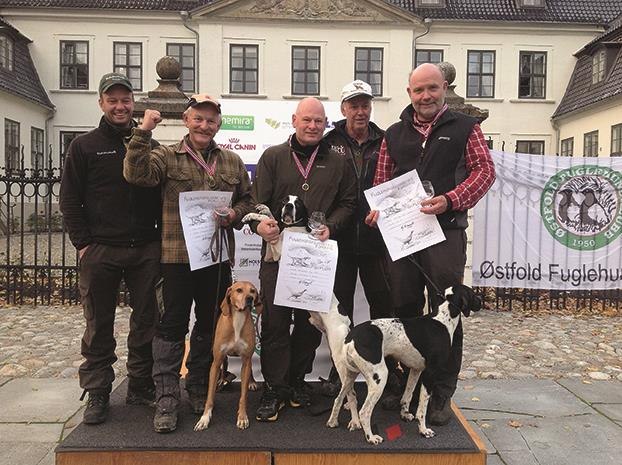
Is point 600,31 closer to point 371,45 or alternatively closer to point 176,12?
point 371,45

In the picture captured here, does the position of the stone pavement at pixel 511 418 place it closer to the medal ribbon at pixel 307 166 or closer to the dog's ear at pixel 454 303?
the dog's ear at pixel 454 303

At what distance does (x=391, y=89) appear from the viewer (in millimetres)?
27312

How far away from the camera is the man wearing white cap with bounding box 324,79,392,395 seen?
13.3 feet

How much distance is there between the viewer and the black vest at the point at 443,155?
359 centimetres

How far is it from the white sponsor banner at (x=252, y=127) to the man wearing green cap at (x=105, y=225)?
270 cm

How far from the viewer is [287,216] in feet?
11.7

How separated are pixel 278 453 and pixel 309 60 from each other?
26064mm

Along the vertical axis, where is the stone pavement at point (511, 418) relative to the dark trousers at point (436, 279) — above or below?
below

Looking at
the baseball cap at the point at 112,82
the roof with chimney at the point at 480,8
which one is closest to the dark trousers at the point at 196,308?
the baseball cap at the point at 112,82

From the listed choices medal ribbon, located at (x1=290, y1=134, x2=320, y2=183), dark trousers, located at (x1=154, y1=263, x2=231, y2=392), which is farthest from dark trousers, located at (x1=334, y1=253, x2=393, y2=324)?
dark trousers, located at (x1=154, y1=263, x2=231, y2=392)

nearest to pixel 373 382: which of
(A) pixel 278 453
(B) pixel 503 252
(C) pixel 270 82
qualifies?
(A) pixel 278 453

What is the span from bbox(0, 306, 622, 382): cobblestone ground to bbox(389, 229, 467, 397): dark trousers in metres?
2.14

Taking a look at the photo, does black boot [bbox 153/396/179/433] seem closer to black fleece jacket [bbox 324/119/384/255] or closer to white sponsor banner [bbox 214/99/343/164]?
black fleece jacket [bbox 324/119/384/255]

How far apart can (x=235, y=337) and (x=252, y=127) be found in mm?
3440
